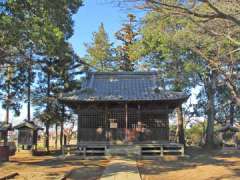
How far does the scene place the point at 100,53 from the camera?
5325 centimetres

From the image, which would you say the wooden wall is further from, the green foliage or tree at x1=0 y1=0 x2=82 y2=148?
the green foliage

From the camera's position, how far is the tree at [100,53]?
52653 millimetres

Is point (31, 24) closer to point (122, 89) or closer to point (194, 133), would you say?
point (122, 89)

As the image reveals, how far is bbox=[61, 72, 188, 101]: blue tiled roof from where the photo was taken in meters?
27.4

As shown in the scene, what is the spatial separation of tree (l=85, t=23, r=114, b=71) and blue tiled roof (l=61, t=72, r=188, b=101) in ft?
62.2

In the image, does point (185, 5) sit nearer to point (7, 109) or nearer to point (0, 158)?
point (0, 158)

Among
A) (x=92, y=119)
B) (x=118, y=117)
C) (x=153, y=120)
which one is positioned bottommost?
(x=153, y=120)

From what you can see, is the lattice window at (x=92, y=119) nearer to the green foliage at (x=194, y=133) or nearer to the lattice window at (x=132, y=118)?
the lattice window at (x=132, y=118)

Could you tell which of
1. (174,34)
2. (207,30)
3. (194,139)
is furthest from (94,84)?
(194,139)

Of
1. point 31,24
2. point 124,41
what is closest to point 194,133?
point 124,41

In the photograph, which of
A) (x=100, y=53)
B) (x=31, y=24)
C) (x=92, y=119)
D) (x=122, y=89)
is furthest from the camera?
(x=100, y=53)

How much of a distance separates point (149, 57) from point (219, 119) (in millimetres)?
14730

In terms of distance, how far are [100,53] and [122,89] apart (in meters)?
23.7

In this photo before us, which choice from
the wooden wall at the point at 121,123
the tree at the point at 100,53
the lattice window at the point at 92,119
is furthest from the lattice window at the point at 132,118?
the tree at the point at 100,53
